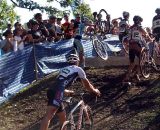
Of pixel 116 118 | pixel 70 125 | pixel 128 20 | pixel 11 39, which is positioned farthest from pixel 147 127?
pixel 128 20

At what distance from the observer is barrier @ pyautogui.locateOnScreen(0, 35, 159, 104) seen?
46.1ft

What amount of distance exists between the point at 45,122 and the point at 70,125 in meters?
0.51

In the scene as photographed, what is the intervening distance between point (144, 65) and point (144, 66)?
0.25ft

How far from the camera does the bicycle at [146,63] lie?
14.1 meters

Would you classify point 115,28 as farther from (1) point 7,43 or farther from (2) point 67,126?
(2) point 67,126

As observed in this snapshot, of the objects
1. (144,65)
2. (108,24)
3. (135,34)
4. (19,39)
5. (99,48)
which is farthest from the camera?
(108,24)

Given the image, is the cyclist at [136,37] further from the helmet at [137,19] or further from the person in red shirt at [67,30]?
the person in red shirt at [67,30]

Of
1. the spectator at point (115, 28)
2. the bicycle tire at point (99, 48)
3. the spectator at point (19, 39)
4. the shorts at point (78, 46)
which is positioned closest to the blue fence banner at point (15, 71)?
the spectator at point (19, 39)

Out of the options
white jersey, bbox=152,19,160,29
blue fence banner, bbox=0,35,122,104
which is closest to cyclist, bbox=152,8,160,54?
white jersey, bbox=152,19,160,29

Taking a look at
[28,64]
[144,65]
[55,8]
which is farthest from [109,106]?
[55,8]

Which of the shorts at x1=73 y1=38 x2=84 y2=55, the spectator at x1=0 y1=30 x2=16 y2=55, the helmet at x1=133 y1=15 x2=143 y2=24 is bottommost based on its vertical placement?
the shorts at x1=73 y1=38 x2=84 y2=55

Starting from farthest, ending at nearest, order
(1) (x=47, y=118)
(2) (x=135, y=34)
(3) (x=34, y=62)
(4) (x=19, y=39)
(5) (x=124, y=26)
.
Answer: (5) (x=124, y=26), (3) (x=34, y=62), (4) (x=19, y=39), (2) (x=135, y=34), (1) (x=47, y=118)

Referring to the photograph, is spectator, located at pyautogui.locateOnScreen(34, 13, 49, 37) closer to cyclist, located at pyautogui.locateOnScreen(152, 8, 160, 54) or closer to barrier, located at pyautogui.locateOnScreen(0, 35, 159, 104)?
barrier, located at pyautogui.locateOnScreen(0, 35, 159, 104)

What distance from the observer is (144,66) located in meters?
14.6
